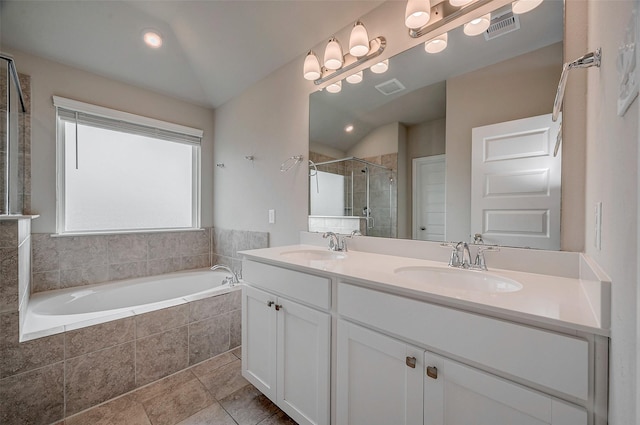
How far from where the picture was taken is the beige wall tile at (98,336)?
1.50 meters

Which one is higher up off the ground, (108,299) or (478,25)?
(478,25)

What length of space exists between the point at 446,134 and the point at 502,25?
50cm

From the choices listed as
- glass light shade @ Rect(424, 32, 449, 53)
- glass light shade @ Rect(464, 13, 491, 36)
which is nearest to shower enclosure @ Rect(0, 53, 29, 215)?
glass light shade @ Rect(424, 32, 449, 53)

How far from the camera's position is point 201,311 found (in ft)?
6.51

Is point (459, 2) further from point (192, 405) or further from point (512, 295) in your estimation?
point (192, 405)

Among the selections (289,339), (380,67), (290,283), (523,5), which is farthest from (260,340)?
(523,5)

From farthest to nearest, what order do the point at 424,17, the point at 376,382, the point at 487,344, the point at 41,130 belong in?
the point at 41,130 → the point at 424,17 → the point at 376,382 → the point at 487,344

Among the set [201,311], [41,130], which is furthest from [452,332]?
[41,130]

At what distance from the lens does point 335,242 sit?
1.82 meters

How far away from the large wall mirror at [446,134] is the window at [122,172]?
6.18 feet

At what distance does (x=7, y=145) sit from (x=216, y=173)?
1.59 meters

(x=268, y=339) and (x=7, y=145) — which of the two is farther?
(x=7, y=145)

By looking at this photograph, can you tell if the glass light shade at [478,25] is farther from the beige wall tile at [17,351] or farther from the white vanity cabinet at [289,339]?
the beige wall tile at [17,351]

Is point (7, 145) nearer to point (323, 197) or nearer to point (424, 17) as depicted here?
point (323, 197)
